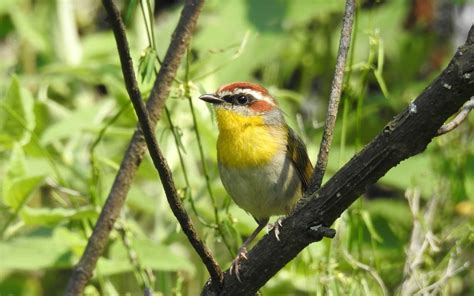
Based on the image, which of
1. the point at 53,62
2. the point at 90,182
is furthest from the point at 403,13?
the point at 90,182

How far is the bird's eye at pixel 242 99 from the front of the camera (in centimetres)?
334

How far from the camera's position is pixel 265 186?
312cm

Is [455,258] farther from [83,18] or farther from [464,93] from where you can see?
[83,18]

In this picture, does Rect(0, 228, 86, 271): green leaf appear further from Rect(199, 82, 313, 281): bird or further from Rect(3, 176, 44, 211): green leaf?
Rect(199, 82, 313, 281): bird

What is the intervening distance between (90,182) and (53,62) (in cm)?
177

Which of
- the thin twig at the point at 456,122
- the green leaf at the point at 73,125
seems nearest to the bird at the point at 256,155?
the green leaf at the point at 73,125

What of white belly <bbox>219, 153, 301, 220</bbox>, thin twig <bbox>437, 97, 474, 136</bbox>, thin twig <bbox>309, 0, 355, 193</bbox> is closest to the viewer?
thin twig <bbox>437, 97, 474, 136</bbox>

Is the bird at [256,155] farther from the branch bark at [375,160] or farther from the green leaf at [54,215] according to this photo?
the branch bark at [375,160]

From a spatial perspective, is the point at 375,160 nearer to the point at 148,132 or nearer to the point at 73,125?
the point at 148,132

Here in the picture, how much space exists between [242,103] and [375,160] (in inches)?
51.7

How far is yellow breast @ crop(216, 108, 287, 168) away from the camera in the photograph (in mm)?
3156

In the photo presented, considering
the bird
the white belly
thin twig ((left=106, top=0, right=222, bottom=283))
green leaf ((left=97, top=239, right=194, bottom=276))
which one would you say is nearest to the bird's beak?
the bird

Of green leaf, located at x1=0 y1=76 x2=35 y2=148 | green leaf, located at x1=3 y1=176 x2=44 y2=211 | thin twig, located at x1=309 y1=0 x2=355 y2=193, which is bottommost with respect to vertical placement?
thin twig, located at x1=309 y1=0 x2=355 y2=193

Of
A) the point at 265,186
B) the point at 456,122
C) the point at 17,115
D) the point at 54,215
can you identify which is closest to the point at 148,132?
the point at 456,122
